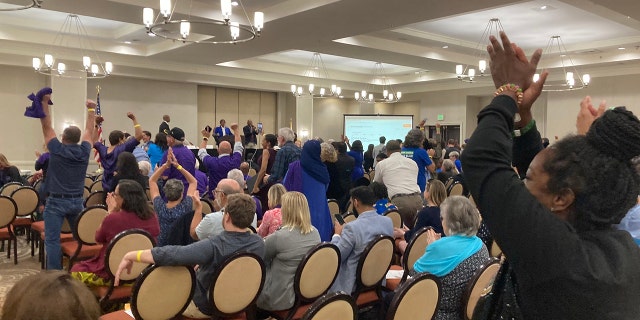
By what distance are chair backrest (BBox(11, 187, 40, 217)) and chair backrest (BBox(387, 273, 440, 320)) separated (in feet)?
18.2

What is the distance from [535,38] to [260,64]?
7.88 meters

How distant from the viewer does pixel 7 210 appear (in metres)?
5.75

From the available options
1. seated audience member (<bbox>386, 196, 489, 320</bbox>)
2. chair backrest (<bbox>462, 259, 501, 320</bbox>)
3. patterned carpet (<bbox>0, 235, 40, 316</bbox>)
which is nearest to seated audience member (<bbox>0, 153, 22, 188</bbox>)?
patterned carpet (<bbox>0, 235, 40, 316</bbox>)

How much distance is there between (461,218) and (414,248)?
103 cm

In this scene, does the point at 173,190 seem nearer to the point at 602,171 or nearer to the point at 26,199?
the point at 26,199

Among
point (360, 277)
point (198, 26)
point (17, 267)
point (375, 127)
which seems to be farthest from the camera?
point (375, 127)

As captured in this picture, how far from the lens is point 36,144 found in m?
13.9

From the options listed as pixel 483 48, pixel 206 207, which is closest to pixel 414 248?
pixel 206 207

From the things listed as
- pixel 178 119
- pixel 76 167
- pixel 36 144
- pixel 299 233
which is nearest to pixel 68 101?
pixel 36 144

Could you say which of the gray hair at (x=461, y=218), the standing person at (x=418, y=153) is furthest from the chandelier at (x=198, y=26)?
the gray hair at (x=461, y=218)

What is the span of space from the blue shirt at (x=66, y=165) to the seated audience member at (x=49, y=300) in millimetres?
4362

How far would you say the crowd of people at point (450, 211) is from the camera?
3.26 ft

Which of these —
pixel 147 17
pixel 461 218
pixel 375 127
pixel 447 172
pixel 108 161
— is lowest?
pixel 447 172

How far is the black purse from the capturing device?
1091 millimetres
